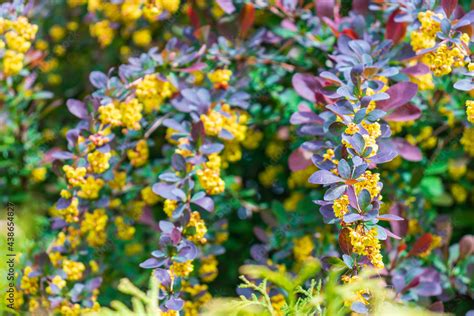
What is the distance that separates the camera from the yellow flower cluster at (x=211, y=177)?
1563 millimetres

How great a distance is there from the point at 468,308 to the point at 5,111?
172cm

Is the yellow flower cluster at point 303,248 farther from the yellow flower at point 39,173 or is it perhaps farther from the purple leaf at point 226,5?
the yellow flower at point 39,173

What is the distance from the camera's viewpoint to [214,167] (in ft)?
5.22

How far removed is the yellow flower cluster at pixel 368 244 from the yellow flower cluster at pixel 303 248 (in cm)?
60

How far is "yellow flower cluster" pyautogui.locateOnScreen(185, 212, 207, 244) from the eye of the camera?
1499mm

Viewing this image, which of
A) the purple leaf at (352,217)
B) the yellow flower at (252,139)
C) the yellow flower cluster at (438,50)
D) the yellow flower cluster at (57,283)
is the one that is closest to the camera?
the purple leaf at (352,217)

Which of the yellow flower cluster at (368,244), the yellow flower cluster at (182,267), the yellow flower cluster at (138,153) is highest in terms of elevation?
the yellow flower cluster at (368,244)

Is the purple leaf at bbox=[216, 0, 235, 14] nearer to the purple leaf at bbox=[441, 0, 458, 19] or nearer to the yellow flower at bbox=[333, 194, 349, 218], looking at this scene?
the purple leaf at bbox=[441, 0, 458, 19]

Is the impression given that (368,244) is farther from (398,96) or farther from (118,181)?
(118,181)

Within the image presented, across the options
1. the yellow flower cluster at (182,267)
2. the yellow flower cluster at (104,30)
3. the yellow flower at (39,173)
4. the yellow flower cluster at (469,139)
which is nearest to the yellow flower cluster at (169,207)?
the yellow flower cluster at (182,267)

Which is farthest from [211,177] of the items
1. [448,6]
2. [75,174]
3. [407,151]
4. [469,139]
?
[469,139]

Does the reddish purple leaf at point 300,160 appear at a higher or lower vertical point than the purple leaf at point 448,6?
lower

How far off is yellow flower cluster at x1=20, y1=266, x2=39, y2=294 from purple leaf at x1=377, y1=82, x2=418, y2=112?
1084mm

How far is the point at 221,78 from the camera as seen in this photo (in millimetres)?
1795
